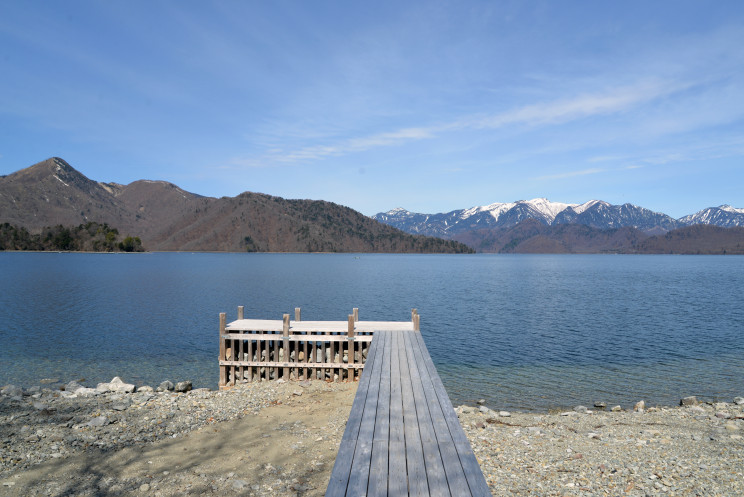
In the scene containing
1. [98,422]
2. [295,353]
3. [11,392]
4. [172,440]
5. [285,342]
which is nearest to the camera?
[172,440]

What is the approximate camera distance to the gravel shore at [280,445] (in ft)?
36.1

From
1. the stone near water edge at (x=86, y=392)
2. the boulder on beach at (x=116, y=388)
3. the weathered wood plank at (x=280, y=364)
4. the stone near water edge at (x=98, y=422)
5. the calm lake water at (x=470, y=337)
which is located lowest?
the calm lake water at (x=470, y=337)

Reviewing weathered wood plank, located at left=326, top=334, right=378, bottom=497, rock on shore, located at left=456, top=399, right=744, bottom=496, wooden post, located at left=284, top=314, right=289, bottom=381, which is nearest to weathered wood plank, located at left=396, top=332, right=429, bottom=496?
weathered wood plank, located at left=326, top=334, right=378, bottom=497

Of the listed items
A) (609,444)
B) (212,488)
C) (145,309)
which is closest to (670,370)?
(609,444)

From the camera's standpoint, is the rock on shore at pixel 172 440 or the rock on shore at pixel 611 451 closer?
the rock on shore at pixel 611 451

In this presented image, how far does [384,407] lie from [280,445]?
5.23 meters

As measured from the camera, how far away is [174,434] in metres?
14.6

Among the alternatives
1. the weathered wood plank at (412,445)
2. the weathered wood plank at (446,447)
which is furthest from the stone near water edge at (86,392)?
the weathered wood plank at (446,447)

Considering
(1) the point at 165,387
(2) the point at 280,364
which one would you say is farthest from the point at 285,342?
(1) the point at 165,387

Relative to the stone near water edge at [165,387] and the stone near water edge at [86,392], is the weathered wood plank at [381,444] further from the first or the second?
the stone near water edge at [86,392]

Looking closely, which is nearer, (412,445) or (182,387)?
(412,445)

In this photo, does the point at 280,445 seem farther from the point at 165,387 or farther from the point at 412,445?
the point at 165,387

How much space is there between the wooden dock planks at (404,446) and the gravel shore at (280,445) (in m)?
2.60

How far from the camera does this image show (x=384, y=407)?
33.9 feet
